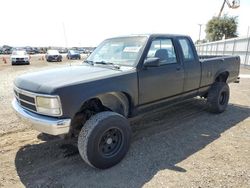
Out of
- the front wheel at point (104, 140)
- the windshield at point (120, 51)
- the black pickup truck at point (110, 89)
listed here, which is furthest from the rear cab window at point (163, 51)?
the front wheel at point (104, 140)

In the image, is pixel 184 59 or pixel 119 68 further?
pixel 184 59

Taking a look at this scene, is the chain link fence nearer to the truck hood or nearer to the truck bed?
the truck bed

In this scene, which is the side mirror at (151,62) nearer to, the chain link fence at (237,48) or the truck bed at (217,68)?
the truck bed at (217,68)

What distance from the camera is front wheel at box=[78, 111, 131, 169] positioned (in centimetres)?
346

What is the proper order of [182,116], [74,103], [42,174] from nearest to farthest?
[74,103], [42,174], [182,116]

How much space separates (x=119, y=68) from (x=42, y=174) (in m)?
2.06

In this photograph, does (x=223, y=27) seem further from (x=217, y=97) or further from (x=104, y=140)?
(x=104, y=140)

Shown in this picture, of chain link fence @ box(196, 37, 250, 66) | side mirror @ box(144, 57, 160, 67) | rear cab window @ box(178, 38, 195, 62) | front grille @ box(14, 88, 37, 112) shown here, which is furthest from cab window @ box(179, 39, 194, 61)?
chain link fence @ box(196, 37, 250, 66)

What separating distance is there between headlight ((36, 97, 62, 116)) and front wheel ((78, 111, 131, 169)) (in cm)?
52

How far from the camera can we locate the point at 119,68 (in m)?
4.21

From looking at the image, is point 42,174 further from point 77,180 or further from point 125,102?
point 125,102

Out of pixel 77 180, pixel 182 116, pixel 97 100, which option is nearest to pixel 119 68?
pixel 97 100

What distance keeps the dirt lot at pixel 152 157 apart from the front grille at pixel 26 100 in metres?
0.72

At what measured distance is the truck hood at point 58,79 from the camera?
333 centimetres
